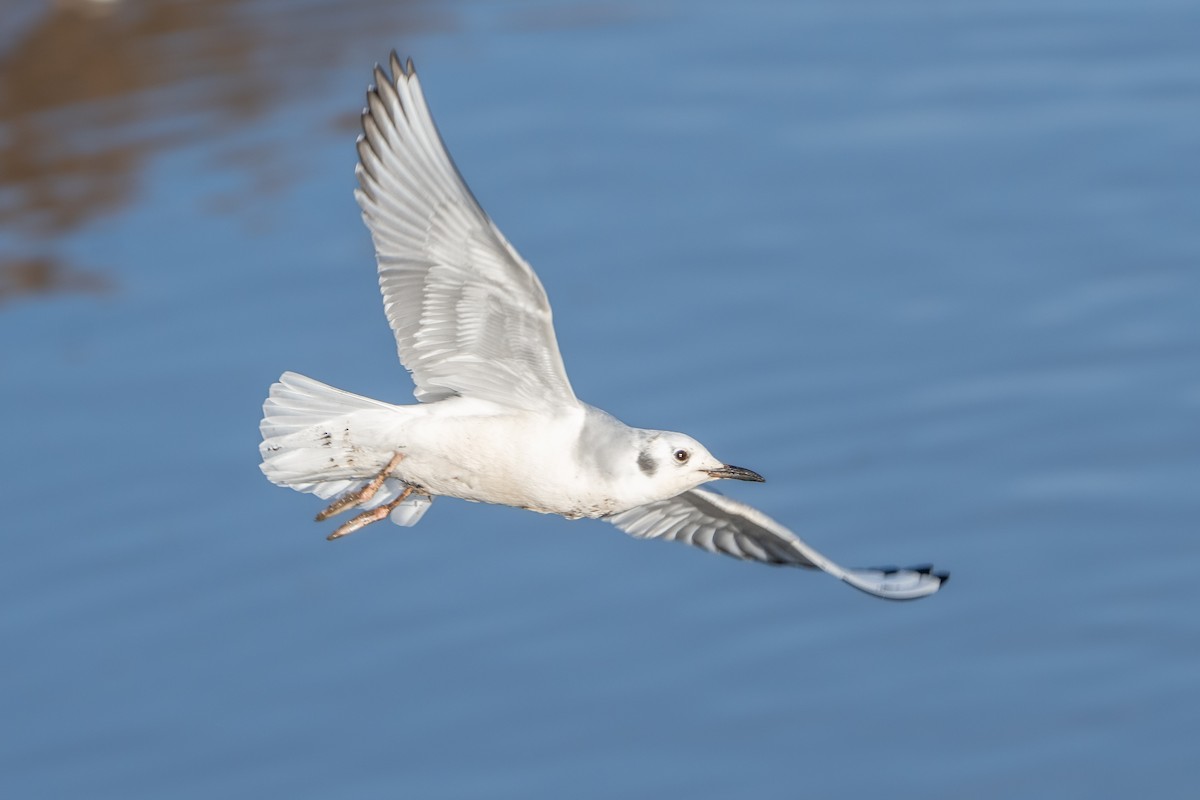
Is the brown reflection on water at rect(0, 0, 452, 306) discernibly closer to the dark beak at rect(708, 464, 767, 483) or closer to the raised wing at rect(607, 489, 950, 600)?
the raised wing at rect(607, 489, 950, 600)

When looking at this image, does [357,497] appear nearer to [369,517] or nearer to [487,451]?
[369,517]

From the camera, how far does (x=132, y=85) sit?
18.8 metres

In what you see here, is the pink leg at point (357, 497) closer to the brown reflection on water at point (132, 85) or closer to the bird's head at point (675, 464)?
the bird's head at point (675, 464)

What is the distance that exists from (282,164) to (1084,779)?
8.11 metres

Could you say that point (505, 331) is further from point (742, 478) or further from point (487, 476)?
point (742, 478)

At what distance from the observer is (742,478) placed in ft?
28.4

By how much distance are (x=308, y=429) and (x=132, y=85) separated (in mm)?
11029

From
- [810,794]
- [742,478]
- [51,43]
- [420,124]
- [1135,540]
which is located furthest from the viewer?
[51,43]

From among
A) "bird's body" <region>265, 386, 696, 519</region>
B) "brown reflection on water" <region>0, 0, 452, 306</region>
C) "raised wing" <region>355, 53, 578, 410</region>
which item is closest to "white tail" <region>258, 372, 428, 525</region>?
"bird's body" <region>265, 386, 696, 519</region>

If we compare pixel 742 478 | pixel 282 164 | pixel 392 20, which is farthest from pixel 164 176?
pixel 742 478

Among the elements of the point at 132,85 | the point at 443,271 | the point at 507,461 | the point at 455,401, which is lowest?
the point at 507,461

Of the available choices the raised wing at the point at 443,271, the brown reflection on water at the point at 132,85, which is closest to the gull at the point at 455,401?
the raised wing at the point at 443,271

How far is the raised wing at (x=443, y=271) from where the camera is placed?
7.88 m

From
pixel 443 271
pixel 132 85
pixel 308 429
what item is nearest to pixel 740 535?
pixel 308 429
